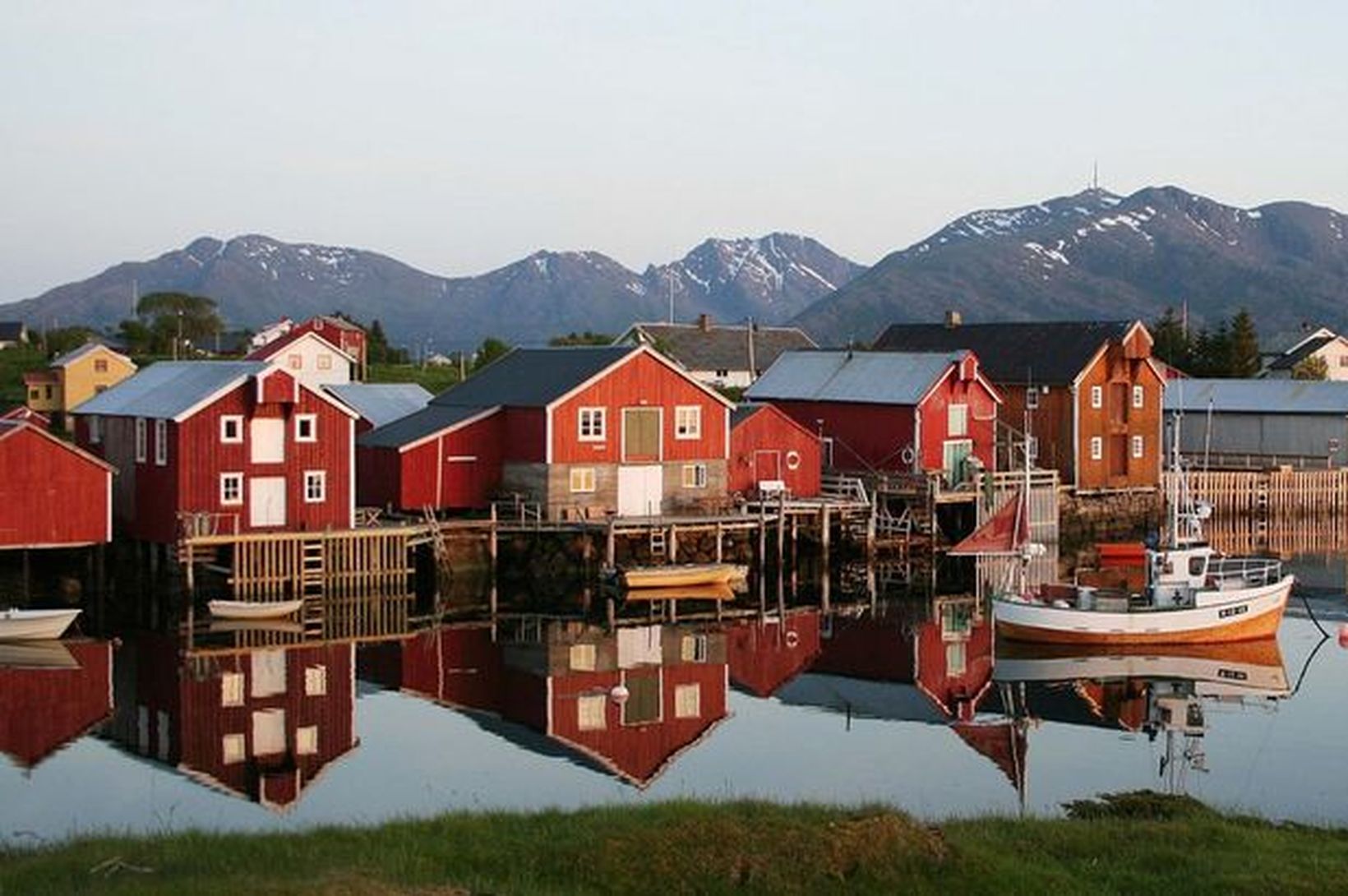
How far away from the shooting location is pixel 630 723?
3148cm

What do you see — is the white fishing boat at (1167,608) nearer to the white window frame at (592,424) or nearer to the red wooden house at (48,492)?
the white window frame at (592,424)

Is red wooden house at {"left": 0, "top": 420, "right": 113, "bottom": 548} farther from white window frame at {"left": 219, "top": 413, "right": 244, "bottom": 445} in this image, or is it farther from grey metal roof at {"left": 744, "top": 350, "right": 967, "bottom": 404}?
grey metal roof at {"left": 744, "top": 350, "right": 967, "bottom": 404}

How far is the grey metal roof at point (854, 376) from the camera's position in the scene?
6044cm

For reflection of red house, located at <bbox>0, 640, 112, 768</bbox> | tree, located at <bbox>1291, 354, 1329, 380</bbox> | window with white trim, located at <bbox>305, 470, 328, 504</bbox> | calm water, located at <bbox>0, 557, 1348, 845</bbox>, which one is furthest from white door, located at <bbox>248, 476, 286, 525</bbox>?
tree, located at <bbox>1291, 354, 1329, 380</bbox>

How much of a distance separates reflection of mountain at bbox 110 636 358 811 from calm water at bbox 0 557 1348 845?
7 centimetres

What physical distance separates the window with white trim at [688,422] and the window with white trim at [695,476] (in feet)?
2.89

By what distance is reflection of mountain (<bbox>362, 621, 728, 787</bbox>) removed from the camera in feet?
98.9

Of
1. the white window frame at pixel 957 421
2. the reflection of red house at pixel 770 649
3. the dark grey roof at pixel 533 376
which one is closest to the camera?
the reflection of red house at pixel 770 649

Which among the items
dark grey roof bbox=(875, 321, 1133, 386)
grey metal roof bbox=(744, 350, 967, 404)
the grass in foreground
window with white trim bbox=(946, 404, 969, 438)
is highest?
dark grey roof bbox=(875, 321, 1133, 386)

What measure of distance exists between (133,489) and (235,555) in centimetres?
418

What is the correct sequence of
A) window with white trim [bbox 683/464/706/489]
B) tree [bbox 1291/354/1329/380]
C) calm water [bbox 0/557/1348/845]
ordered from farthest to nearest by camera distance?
tree [bbox 1291/354/1329/380]
window with white trim [bbox 683/464/706/489]
calm water [bbox 0/557/1348/845]

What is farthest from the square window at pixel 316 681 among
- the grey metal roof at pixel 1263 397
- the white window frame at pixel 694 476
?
the grey metal roof at pixel 1263 397

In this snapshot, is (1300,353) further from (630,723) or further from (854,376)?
(630,723)

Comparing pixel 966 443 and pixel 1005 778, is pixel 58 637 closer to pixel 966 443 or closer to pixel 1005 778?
pixel 1005 778
